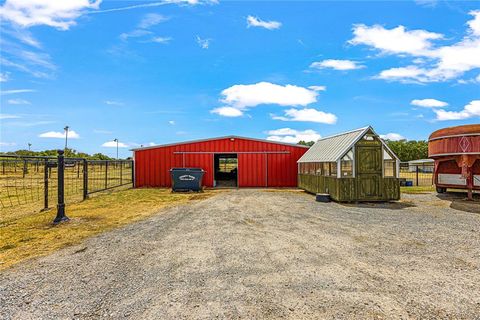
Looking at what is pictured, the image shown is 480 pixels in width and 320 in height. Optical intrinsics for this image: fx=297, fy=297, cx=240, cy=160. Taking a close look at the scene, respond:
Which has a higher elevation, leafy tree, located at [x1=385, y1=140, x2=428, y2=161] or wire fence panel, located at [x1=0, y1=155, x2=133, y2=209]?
leafy tree, located at [x1=385, y1=140, x2=428, y2=161]

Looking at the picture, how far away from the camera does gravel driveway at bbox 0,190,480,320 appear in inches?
148

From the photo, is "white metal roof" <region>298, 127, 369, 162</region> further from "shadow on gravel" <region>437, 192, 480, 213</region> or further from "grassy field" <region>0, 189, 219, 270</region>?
"grassy field" <region>0, 189, 219, 270</region>

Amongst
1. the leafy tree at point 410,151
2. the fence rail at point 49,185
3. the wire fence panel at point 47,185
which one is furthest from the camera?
the leafy tree at point 410,151

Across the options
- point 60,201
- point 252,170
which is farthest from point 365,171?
point 60,201

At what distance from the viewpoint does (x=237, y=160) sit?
890 inches

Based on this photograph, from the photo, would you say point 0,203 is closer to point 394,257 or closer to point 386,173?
point 394,257

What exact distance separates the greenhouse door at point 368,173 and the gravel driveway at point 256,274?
5082 millimetres

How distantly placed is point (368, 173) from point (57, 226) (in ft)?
40.8

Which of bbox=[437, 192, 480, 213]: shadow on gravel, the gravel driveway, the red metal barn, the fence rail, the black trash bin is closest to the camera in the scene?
the gravel driveway

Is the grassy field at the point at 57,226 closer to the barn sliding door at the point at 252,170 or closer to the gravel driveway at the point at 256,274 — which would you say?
the gravel driveway at the point at 256,274

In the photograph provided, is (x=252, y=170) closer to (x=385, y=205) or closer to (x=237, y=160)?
(x=237, y=160)

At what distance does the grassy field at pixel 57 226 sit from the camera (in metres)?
6.31

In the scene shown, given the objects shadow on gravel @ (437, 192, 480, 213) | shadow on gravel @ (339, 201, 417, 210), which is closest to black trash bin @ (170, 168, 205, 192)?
shadow on gravel @ (339, 201, 417, 210)

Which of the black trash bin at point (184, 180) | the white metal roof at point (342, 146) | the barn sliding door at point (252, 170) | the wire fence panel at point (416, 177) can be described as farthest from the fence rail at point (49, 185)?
the wire fence panel at point (416, 177)
